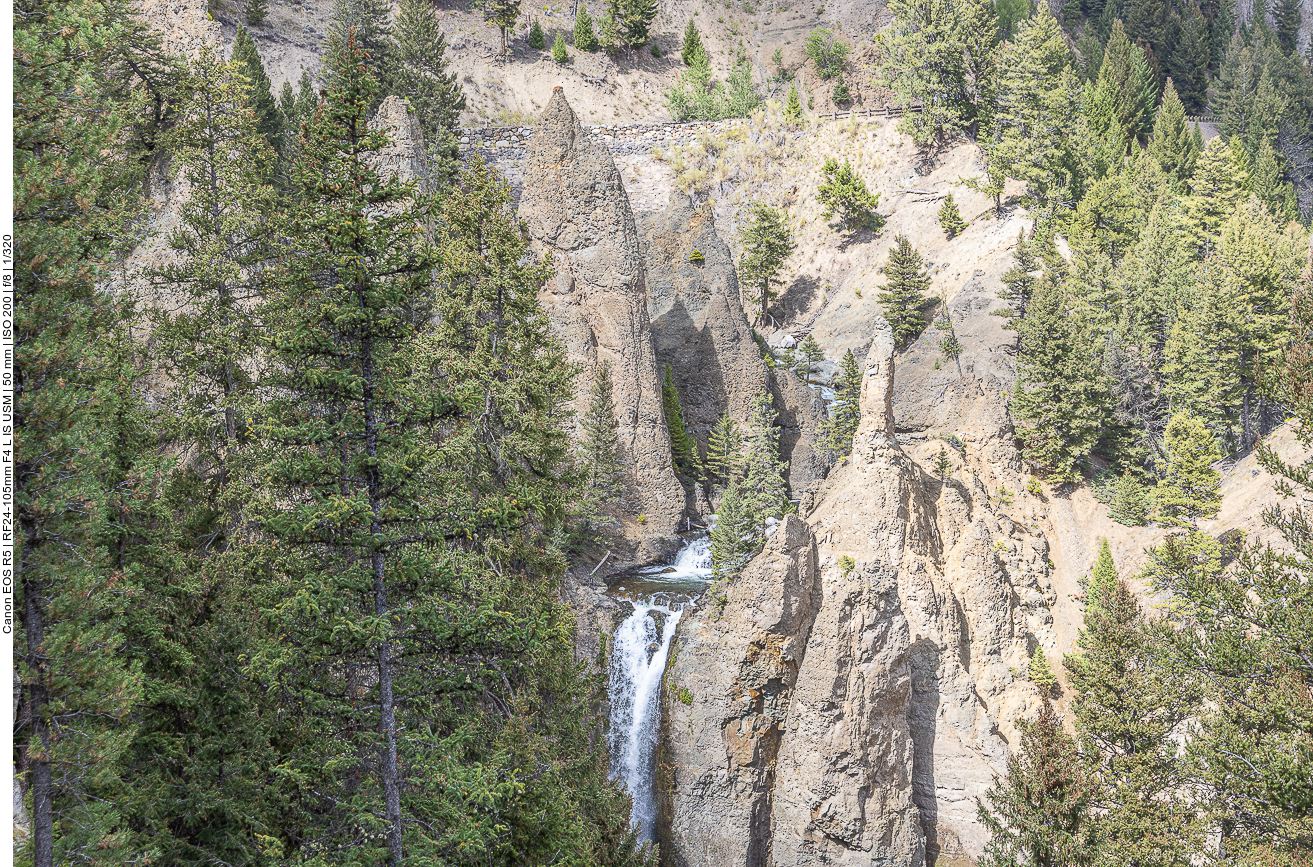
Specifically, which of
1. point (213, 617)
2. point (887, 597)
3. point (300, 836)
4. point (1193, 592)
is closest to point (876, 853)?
point (887, 597)

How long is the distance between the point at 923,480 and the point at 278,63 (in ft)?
190

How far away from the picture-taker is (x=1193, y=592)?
18078 mm

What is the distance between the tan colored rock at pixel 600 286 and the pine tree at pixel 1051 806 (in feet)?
61.2

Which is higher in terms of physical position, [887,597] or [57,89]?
[57,89]

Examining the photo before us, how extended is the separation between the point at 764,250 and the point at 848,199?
803 cm

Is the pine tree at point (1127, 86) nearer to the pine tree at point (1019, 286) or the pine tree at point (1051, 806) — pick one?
the pine tree at point (1019, 286)

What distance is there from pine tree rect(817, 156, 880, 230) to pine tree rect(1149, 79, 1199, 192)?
2314 cm

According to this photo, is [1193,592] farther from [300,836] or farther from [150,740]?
[150,740]

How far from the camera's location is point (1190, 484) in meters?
32.4

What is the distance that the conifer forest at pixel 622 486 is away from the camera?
478 inches

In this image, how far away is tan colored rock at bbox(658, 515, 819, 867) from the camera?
24.4 meters

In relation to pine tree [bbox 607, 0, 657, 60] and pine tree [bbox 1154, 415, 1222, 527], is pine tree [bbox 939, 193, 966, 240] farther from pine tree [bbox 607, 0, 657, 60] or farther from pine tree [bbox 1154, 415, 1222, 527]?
pine tree [bbox 607, 0, 657, 60]

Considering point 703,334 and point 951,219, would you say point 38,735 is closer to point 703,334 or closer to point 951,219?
point 703,334

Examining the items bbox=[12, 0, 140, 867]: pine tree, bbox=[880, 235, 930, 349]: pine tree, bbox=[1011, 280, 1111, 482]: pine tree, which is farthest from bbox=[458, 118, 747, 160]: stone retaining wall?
bbox=[12, 0, 140, 867]: pine tree
